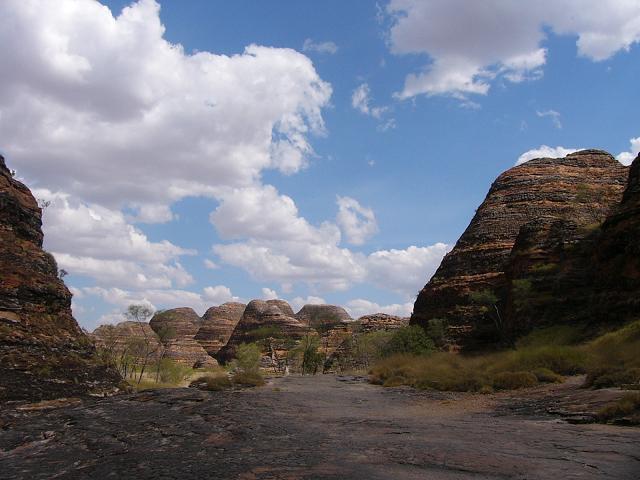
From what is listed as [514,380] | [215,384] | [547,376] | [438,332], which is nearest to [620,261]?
[547,376]

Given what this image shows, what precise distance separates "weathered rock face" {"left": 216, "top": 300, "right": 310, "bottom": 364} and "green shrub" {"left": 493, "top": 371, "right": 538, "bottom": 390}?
79633 millimetres

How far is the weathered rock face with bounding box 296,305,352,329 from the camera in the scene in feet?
390

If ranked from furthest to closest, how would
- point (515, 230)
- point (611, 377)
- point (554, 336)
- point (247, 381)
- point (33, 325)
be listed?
1. point (515, 230)
2. point (554, 336)
3. point (247, 381)
4. point (33, 325)
5. point (611, 377)

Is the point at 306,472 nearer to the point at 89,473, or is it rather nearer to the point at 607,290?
the point at 89,473

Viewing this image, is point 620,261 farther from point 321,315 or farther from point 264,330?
point 321,315

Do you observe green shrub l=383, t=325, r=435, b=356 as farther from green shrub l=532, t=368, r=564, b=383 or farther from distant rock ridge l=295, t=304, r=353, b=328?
distant rock ridge l=295, t=304, r=353, b=328

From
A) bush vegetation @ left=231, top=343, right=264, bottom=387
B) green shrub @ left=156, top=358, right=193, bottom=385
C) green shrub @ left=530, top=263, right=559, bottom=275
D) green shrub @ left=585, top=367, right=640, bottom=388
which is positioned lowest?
green shrub @ left=156, top=358, right=193, bottom=385

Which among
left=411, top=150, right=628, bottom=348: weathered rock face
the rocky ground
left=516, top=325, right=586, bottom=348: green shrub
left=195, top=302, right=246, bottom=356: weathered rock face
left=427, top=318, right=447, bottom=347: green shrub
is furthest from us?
left=195, top=302, right=246, bottom=356: weathered rock face

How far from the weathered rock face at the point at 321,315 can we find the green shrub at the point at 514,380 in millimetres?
92111

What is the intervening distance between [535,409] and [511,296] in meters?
28.5

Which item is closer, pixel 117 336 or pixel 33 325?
pixel 33 325

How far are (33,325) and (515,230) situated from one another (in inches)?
2048

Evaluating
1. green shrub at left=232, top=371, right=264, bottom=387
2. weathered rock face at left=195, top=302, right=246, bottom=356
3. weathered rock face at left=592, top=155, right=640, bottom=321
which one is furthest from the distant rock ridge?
green shrub at left=232, top=371, right=264, bottom=387

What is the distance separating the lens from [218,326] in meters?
145
